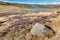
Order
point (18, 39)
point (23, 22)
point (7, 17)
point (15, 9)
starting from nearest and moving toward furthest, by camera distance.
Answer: point (18, 39), point (23, 22), point (7, 17), point (15, 9)

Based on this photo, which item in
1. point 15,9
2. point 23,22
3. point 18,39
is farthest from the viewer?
point 15,9

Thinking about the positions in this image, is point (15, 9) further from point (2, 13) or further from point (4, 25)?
point (4, 25)

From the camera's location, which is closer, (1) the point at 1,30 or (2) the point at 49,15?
(1) the point at 1,30

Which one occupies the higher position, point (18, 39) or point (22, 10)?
point (22, 10)

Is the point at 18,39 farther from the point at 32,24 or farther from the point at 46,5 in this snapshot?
the point at 46,5

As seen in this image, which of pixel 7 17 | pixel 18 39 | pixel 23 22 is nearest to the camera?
pixel 18 39

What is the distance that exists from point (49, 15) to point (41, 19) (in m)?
0.39

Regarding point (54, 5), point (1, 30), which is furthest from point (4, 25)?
point (54, 5)

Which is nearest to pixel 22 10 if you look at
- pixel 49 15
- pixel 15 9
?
pixel 15 9

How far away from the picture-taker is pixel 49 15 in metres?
5.88

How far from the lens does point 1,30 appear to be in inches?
217

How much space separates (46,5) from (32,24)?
1.32 metres

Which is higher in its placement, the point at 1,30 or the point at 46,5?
the point at 46,5

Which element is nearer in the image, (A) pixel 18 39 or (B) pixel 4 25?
(A) pixel 18 39
